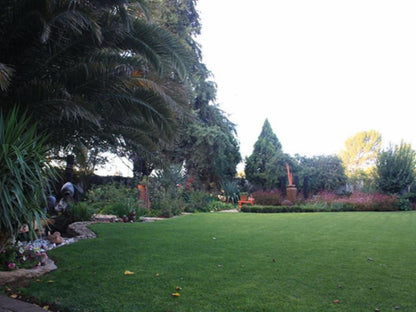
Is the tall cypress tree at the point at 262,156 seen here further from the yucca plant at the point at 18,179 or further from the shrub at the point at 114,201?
the yucca plant at the point at 18,179

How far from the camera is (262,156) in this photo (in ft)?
69.8

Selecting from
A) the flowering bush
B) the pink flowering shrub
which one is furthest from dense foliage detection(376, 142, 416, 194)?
the flowering bush

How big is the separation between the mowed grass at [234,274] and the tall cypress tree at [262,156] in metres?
14.9

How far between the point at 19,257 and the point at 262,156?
60.7 ft

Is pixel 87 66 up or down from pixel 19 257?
up

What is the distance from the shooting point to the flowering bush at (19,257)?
3675mm

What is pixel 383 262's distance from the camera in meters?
4.04

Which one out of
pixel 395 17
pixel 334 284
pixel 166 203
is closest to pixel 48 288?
pixel 334 284

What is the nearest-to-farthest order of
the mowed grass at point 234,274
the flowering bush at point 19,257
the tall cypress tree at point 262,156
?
1. the mowed grass at point 234,274
2. the flowering bush at point 19,257
3. the tall cypress tree at point 262,156

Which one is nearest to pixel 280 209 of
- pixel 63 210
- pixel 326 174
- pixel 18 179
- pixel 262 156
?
pixel 326 174

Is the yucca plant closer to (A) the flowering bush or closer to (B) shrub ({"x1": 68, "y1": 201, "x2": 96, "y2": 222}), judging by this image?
(A) the flowering bush

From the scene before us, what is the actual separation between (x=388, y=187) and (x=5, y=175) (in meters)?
17.4

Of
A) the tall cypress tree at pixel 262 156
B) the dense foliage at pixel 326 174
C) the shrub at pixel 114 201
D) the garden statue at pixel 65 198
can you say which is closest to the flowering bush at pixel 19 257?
the garden statue at pixel 65 198

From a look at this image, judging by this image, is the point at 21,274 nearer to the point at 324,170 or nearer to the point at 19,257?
the point at 19,257
